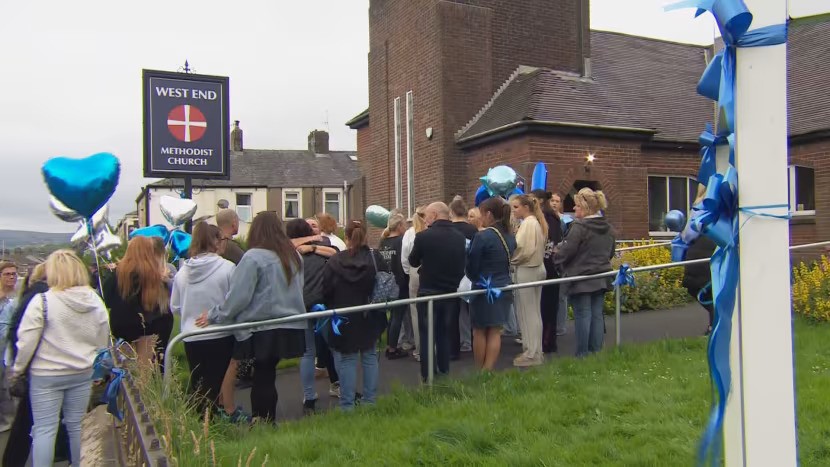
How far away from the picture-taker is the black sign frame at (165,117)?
7672mm

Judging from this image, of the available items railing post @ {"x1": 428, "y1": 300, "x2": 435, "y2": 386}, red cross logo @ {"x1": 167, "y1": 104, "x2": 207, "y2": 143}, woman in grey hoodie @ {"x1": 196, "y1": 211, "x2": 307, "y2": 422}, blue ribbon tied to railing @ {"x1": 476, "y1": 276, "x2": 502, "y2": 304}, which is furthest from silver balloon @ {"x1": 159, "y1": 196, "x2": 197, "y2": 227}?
blue ribbon tied to railing @ {"x1": 476, "y1": 276, "x2": 502, "y2": 304}

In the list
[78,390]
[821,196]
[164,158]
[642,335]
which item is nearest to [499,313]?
[642,335]

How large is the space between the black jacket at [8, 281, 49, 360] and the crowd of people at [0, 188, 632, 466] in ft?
0.05

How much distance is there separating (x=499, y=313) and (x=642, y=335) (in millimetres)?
2476

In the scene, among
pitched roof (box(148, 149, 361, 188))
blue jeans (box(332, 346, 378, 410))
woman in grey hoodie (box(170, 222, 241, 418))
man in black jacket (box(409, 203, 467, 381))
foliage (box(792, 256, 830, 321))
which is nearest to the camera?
woman in grey hoodie (box(170, 222, 241, 418))

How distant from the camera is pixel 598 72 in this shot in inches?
687

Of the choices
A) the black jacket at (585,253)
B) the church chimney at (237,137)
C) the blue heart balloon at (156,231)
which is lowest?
the black jacket at (585,253)

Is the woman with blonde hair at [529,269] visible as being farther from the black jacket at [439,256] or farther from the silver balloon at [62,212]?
the silver balloon at [62,212]

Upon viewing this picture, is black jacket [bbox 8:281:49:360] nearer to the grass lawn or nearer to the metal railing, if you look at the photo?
the metal railing

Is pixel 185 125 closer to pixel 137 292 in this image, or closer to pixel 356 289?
pixel 137 292

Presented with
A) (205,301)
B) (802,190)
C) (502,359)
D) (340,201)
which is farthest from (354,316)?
(340,201)

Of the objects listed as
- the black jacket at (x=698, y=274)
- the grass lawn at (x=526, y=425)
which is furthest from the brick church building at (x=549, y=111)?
the grass lawn at (x=526, y=425)

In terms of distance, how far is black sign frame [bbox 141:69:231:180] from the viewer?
7.67m

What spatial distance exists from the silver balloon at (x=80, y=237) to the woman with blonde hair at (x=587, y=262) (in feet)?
18.2
